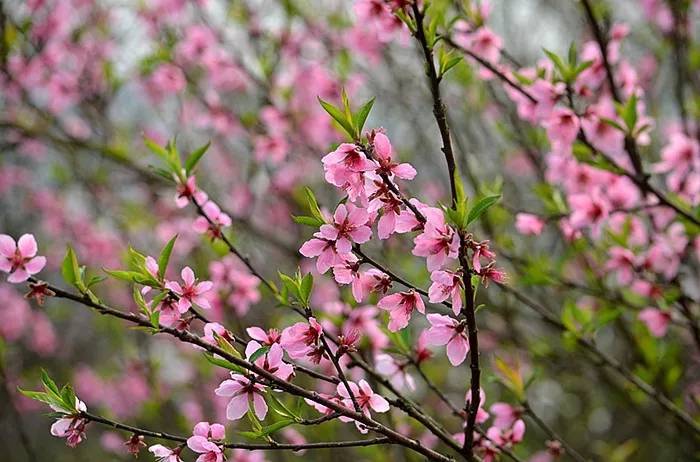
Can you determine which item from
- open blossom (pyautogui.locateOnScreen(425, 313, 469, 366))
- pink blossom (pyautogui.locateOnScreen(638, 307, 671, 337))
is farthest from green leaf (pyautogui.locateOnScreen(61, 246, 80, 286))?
pink blossom (pyautogui.locateOnScreen(638, 307, 671, 337))

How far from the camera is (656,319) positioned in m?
2.56

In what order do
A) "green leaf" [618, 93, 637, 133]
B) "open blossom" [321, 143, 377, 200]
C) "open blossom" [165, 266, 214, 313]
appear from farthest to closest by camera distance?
"green leaf" [618, 93, 637, 133] → "open blossom" [165, 266, 214, 313] → "open blossom" [321, 143, 377, 200]

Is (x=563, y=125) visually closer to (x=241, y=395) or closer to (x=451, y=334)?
(x=451, y=334)

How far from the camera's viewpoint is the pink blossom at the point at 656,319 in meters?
2.55

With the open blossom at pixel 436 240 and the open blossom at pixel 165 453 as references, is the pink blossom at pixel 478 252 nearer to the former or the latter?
the open blossom at pixel 436 240

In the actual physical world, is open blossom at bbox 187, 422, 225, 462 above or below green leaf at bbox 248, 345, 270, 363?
below

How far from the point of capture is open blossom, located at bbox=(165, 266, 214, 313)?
150 centimetres

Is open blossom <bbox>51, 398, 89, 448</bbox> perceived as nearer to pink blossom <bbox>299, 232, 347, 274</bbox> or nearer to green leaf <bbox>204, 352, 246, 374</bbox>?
green leaf <bbox>204, 352, 246, 374</bbox>

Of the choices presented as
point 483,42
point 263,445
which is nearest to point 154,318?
point 263,445

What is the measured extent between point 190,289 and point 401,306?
1.53ft

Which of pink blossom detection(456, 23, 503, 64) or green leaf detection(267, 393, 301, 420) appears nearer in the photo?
green leaf detection(267, 393, 301, 420)

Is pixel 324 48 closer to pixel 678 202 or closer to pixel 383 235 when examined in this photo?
pixel 678 202

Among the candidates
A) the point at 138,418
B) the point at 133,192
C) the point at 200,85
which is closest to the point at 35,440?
the point at 133,192

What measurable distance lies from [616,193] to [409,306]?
1547 mm
